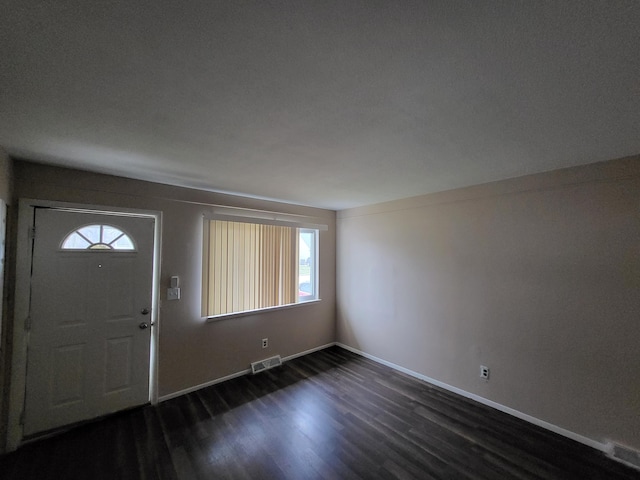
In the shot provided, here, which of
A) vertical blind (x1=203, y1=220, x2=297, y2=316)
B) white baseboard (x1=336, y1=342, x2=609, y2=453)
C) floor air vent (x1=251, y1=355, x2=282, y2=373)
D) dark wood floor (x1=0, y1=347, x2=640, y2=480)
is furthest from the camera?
floor air vent (x1=251, y1=355, x2=282, y2=373)

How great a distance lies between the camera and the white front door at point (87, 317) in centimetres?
218

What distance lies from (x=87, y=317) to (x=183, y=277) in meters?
0.89

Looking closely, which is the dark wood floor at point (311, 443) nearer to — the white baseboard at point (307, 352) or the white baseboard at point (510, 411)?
the white baseboard at point (510, 411)

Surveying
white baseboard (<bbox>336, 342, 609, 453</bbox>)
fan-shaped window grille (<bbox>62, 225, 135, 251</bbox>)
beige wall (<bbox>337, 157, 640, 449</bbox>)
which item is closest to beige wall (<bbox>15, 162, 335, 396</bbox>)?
fan-shaped window grille (<bbox>62, 225, 135, 251</bbox>)

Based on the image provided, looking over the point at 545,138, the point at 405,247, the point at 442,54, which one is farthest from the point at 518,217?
the point at 442,54

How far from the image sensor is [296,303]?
4.00 metres

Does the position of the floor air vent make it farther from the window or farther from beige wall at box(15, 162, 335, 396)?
the window

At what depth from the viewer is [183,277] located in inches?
115

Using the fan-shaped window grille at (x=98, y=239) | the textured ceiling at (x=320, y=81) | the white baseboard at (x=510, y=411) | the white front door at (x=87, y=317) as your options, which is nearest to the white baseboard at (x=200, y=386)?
the white front door at (x=87, y=317)

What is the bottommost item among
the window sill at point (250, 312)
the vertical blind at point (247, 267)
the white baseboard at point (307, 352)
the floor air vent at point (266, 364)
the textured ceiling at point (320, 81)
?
the white baseboard at point (307, 352)

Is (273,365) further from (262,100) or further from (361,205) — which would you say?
(262,100)

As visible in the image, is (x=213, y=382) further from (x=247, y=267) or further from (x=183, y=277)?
(x=247, y=267)

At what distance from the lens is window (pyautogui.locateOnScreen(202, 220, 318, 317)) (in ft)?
10.6

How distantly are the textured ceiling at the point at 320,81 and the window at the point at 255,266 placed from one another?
4.85 feet
